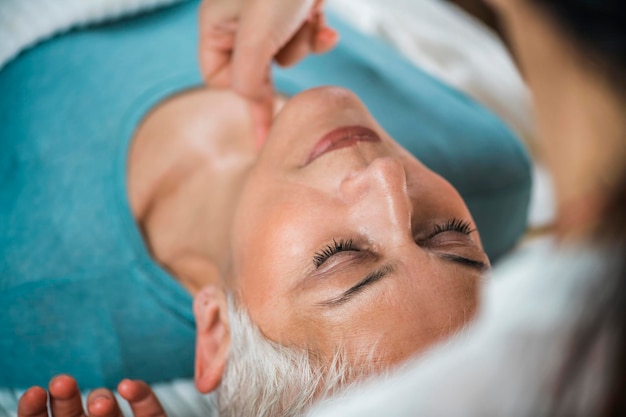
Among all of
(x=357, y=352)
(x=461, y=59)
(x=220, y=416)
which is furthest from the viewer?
(x=461, y=59)

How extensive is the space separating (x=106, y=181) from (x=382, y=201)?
11.2 inches

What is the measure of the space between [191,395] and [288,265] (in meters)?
0.20

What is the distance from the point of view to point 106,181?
569mm

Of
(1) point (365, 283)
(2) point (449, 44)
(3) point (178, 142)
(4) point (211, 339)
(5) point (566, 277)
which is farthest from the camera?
(2) point (449, 44)

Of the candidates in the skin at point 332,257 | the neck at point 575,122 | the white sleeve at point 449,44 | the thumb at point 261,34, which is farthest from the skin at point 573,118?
the white sleeve at point 449,44

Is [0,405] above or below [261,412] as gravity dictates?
below

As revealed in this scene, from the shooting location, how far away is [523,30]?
23 centimetres

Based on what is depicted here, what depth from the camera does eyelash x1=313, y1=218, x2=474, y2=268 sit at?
0.39 m

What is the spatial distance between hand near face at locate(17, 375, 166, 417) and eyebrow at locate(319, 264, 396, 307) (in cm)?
16

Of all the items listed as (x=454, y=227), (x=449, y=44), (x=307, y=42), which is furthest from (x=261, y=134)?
(x=449, y=44)

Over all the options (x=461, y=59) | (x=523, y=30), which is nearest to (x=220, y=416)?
(x=523, y=30)

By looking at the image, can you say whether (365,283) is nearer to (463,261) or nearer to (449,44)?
(463,261)

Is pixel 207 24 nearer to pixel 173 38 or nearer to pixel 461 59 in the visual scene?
pixel 173 38

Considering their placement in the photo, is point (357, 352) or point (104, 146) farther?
point (104, 146)
